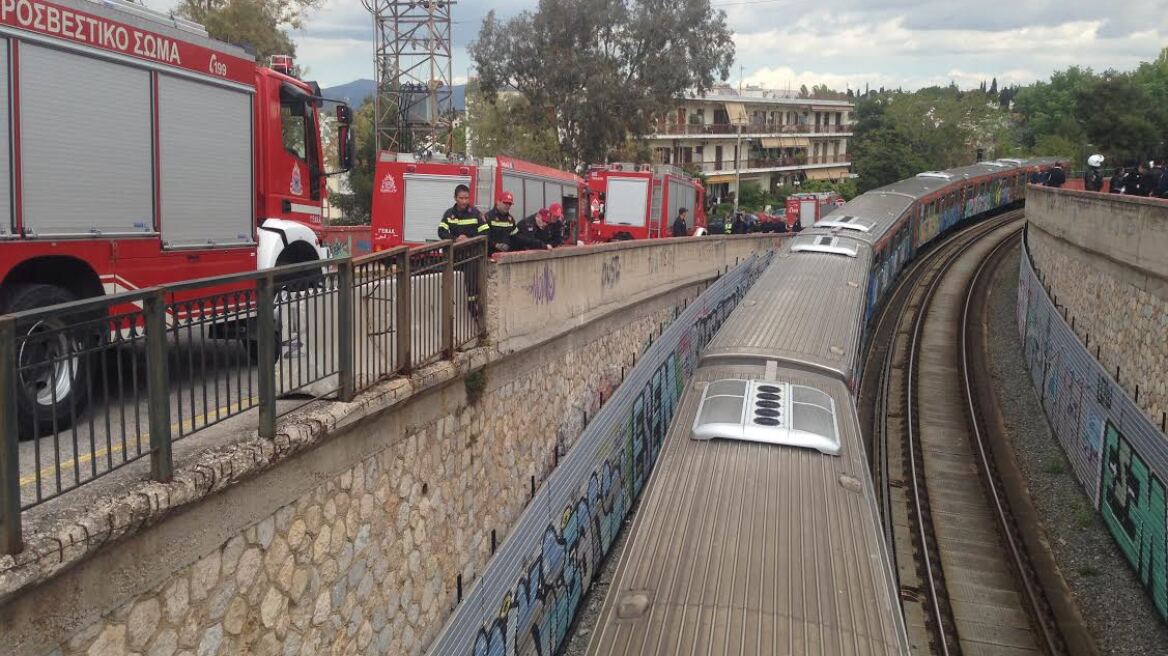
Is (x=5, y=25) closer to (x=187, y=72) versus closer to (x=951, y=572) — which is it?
(x=187, y=72)

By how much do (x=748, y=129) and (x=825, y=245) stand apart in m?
58.0

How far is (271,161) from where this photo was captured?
9484 millimetres

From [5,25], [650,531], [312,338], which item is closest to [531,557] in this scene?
[650,531]

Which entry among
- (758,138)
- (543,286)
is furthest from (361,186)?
(758,138)

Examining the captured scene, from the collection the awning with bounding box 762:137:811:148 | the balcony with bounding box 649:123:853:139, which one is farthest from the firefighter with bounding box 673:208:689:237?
the awning with bounding box 762:137:811:148

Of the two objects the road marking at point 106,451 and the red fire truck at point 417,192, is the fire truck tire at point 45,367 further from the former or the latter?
the red fire truck at point 417,192

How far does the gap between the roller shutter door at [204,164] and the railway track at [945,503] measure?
8.44 metres

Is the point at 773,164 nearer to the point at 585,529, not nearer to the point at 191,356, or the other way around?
the point at 585,529

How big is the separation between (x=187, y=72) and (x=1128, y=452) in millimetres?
11614

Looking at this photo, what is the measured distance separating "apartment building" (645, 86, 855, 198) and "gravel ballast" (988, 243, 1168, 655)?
4313 cm

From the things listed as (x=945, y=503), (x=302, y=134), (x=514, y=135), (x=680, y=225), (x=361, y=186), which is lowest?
(x=945, y=503)

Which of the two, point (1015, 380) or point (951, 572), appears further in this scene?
point (1015, 380)

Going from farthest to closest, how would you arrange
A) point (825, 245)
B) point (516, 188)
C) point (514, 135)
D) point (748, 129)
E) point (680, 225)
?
1. point (748, 129)
2. point (514, 135)
3. point (680, 225)
4. point (825, 245)
5. point (516, 188)

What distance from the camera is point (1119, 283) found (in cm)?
1677
